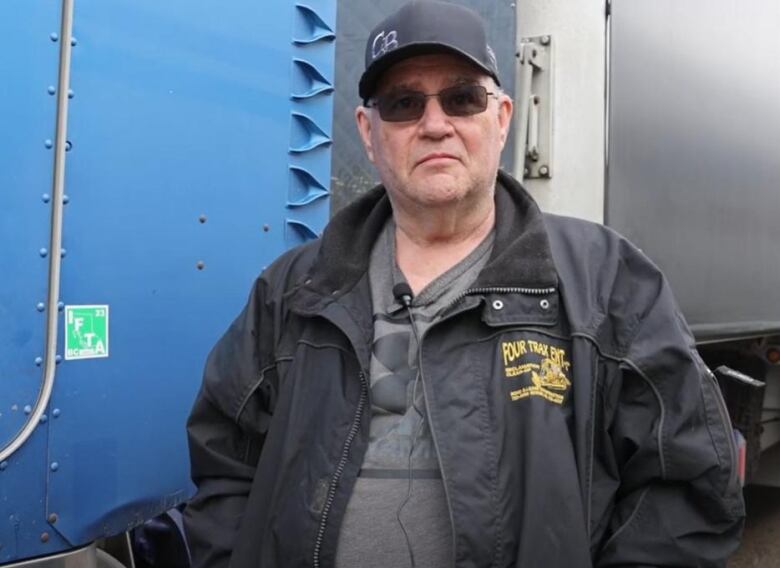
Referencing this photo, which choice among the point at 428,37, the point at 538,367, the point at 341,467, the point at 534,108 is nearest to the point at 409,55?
the point at 428,37

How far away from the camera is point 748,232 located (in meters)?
3.46

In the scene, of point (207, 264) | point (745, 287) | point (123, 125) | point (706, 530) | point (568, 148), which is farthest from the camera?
point (745, 287)

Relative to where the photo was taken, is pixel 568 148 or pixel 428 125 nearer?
pixel 428 125

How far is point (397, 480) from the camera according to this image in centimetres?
145

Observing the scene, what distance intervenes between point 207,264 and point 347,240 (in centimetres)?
36

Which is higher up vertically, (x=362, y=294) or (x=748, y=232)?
(x=748, y=232)

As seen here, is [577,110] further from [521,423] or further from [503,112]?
[521,423]

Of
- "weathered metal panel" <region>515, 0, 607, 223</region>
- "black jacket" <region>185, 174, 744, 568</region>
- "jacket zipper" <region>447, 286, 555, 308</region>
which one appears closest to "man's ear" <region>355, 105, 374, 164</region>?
"black jacket" <region>185, 174, 744, 568</region>

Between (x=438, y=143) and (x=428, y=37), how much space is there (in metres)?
0.18

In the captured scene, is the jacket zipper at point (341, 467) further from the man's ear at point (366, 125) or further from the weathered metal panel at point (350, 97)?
the weathered metal panel at point (350, 97)

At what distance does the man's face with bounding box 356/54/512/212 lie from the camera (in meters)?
1.54

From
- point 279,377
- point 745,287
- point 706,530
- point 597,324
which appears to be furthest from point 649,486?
point 745,287

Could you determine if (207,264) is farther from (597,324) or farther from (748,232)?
(748,232)

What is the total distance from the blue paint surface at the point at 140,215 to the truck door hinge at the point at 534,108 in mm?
866
